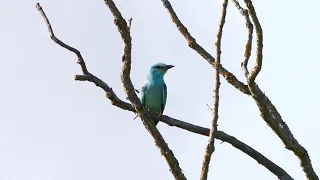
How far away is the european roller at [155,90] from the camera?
1434cm

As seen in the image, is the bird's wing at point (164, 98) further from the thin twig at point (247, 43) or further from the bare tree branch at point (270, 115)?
the thin twig at point (247, 43)

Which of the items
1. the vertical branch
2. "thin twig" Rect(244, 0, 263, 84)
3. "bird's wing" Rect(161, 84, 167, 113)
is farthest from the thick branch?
"bird's wing" Rect(161, 84, 167, 113)

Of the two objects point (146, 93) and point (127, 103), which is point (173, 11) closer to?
point (127, 103)

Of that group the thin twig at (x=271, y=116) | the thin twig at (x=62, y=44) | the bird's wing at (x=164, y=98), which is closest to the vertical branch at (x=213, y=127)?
the thin twig at (x=271, y=116)

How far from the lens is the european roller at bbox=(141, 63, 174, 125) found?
47.1 feet

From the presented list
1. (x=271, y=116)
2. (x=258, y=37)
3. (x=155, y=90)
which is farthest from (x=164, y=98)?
(x=258, y=37)

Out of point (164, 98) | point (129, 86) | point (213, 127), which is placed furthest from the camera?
point (164, 98)

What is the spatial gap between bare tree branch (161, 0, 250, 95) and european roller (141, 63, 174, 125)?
5939mm

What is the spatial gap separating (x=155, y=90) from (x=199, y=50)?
6.36 metres

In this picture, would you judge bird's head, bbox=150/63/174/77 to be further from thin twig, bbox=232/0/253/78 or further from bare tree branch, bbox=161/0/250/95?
thin twig, bbox=232/0/253/78

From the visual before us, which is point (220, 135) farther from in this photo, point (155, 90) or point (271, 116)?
point (155, 90)

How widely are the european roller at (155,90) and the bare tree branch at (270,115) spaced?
624 cm

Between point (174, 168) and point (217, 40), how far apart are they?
138cm

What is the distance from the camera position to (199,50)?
27.1 ft
